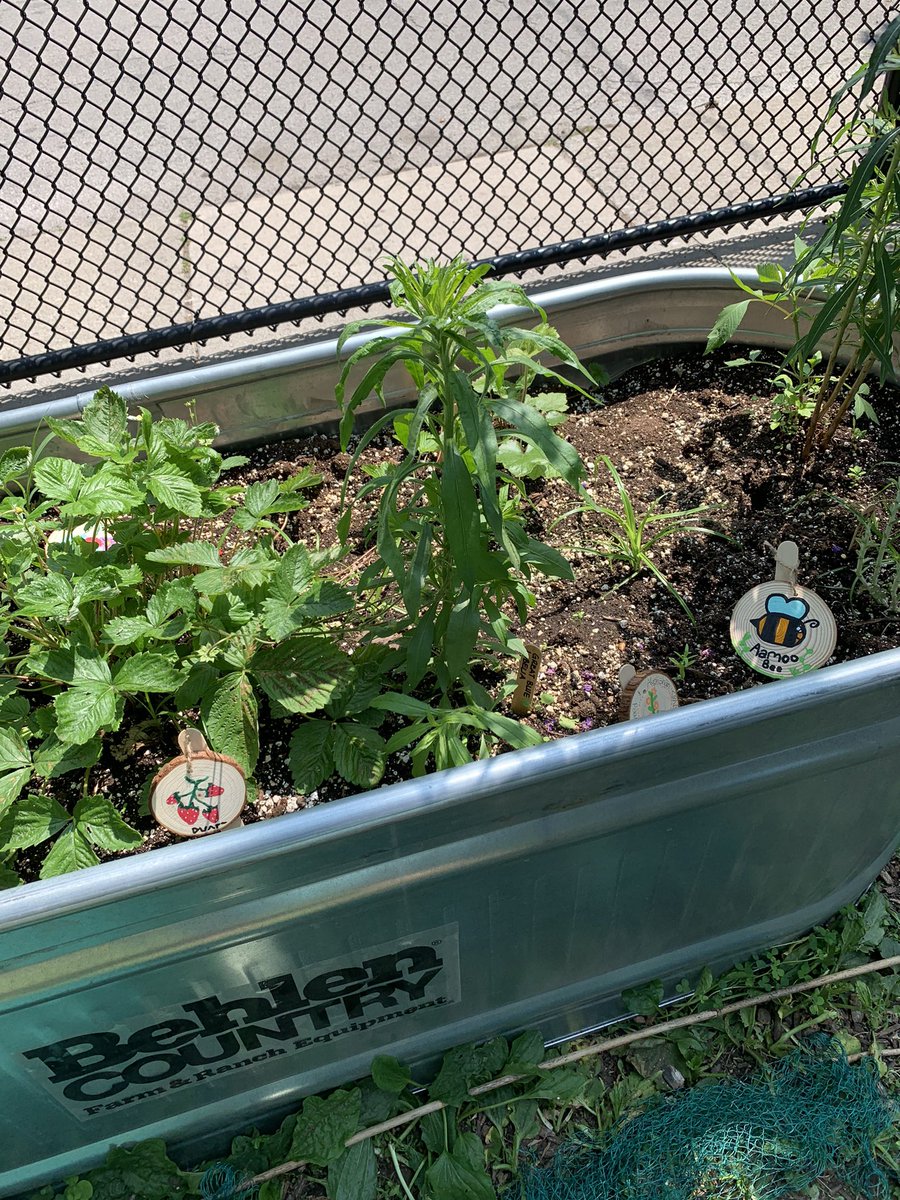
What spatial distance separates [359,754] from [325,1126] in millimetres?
560

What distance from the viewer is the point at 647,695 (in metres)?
1.34

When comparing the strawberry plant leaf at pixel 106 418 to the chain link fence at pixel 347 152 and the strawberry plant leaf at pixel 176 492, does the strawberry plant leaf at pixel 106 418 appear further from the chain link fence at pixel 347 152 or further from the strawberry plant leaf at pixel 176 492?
the chain link fence at pixel 347 152

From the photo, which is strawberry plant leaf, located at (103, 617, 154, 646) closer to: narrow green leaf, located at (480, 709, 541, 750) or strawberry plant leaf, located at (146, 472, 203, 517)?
strawberry plant leaf, located at (146, 472, 203, 517)

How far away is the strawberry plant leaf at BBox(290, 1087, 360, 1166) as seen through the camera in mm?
1391

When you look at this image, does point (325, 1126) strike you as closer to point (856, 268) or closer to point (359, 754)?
point (359, 754)

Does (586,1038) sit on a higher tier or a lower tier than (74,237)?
lower

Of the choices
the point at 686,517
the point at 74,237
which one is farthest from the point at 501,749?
the point at 74,237

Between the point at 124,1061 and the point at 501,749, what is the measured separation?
2.06ft

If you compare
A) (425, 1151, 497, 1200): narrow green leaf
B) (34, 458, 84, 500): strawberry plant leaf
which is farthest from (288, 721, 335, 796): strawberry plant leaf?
(425, 1151, 497, 1200): narrow green leaf

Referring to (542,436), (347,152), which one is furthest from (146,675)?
(347,152)

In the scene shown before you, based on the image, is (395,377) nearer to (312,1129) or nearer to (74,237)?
(312,1129)

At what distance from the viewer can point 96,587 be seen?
1265 millimetres

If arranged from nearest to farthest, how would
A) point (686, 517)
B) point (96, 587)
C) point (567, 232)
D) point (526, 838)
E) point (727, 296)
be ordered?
1. point (526, 838)
2. point (96, 587)
3. point (686, 517)
4. point (727, 296)
5. point (567, 232)

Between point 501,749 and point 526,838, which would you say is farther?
point 501,749
